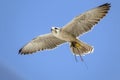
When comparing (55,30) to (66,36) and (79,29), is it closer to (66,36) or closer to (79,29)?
(66,36)

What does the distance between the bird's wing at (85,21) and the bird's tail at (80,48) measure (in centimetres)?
24

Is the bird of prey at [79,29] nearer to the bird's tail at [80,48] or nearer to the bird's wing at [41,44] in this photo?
the bird's tail at [80,48]

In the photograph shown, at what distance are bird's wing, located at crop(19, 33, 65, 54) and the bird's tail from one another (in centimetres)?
51

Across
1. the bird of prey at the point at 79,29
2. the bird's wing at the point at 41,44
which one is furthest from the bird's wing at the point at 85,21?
the bird's wing at the point at 41,44

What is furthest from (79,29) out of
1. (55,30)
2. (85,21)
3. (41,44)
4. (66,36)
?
(41,44)

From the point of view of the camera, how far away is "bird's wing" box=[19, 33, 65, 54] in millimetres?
11508

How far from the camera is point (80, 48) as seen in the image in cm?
1091

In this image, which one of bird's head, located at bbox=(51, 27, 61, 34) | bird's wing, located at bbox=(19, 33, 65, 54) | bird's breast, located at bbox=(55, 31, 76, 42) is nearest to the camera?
bird's head, located at bbox=(51, 27, 61, 34)

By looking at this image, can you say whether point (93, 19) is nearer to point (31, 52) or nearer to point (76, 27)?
point (76, 27)

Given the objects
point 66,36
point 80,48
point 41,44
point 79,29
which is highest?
point 41,44

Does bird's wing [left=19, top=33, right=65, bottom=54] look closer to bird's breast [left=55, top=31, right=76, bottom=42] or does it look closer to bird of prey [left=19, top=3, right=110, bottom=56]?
bird of prey [left=19, top=3, right=110, bottom=56]

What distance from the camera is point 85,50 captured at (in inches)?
426

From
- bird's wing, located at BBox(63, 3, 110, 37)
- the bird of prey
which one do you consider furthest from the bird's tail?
bird's wing, located at BBox(63, 3, 110, 37)

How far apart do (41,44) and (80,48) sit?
119 centimetres
